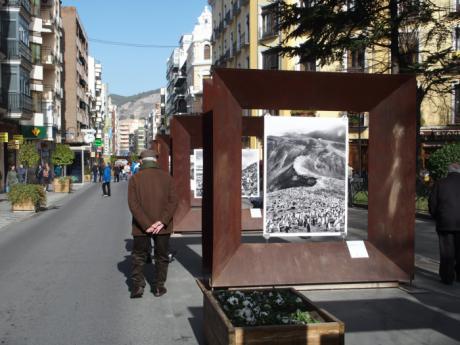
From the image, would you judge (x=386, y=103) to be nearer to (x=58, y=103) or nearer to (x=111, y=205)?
(x=111, y=205)

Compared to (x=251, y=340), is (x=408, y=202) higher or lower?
higher

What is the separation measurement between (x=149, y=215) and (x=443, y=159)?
13.3 meters

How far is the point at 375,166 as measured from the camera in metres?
7.80

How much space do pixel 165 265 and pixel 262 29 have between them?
38.4 metres

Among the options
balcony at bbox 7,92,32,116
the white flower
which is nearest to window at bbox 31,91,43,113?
balcony at bbox 7,92,32,116

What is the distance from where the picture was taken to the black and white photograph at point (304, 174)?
762cm

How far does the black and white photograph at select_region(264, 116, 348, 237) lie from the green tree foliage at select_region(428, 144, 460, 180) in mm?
10796

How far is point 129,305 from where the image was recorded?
664 cm

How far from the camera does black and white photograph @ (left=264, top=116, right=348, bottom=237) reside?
762cm

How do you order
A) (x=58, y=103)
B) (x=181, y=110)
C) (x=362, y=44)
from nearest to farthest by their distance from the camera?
(x=362, y=44), (x=58, y=103), (x=181, y=110)

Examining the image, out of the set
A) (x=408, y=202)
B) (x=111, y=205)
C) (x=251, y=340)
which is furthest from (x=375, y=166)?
(x=111, y=205)

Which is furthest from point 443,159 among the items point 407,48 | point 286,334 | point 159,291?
point 286,334

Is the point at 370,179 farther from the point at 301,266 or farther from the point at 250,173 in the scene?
the point at 250,173

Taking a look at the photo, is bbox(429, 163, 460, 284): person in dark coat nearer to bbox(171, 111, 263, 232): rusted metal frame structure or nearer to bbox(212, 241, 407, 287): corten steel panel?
bbox(212, 241, 407, 287): corten steel panel
